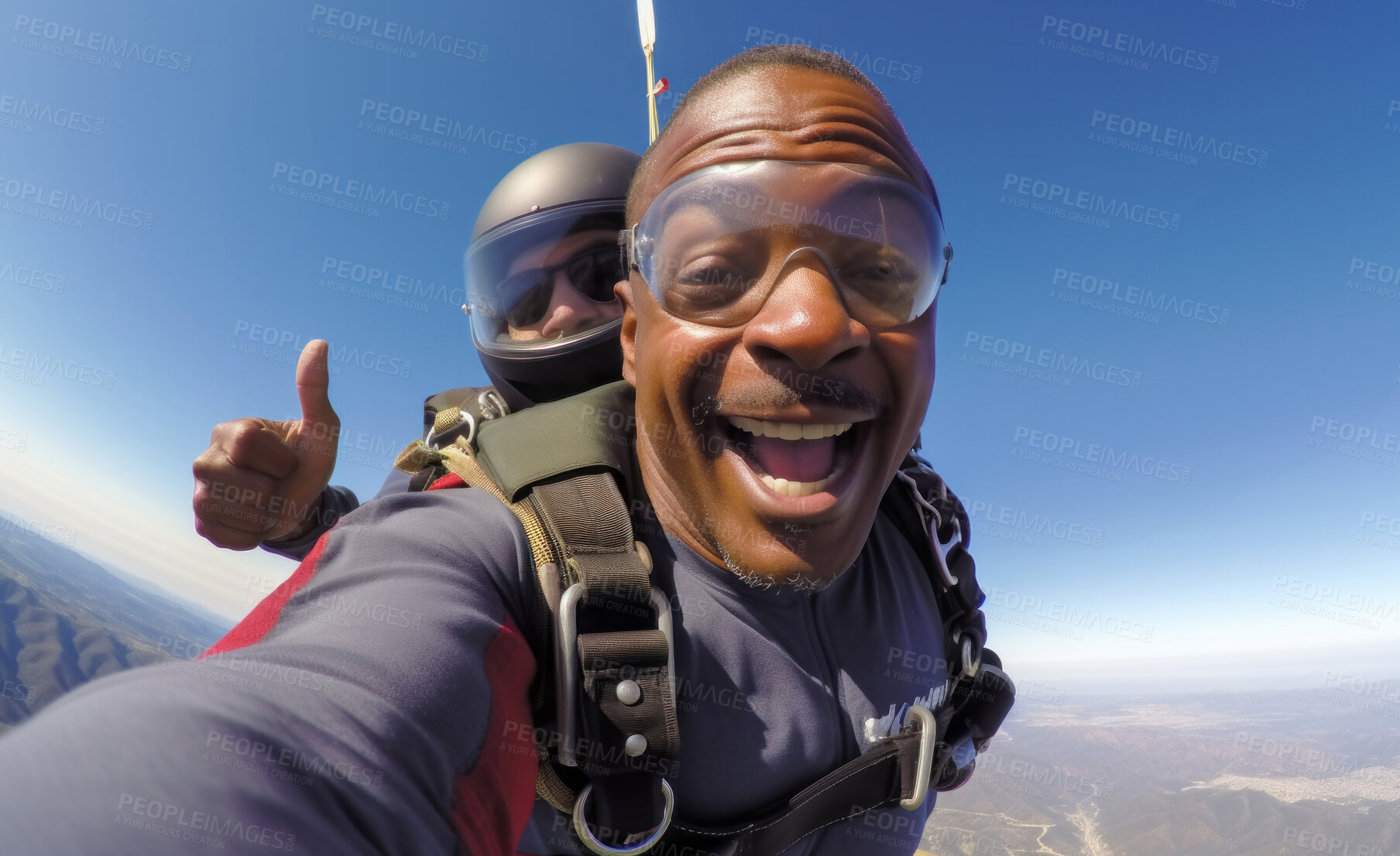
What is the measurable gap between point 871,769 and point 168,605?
22521 cm

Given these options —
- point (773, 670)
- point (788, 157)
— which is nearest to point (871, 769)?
point (773, 670)

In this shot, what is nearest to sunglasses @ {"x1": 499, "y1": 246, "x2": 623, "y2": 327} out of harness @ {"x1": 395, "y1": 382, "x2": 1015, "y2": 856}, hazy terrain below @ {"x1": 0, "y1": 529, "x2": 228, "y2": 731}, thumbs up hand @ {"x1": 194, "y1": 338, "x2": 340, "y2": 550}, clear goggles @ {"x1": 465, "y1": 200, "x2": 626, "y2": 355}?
clear goggles @ {"x1": 465, "y1": 200, "x2": 626, "y2": 355}

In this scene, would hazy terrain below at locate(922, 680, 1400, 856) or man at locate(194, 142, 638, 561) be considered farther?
hazy terrain below at locate(922, 680, 1400, 856)

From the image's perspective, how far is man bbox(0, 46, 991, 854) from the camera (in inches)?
22.3

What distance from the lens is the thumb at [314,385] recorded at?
1.53 meters

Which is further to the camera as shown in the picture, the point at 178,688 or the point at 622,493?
the point at 622,493

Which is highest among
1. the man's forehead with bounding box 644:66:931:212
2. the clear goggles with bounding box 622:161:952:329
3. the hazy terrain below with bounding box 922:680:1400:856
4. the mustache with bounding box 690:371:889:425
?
the man's forehead with bounding box 644:66:931:212

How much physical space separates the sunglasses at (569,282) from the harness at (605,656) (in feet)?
2.65

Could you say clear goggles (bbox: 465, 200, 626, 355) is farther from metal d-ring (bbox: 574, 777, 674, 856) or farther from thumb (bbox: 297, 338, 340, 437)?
metal d-ring (bbox: 574, 777, 674, 856)

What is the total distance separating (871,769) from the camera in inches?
52.6

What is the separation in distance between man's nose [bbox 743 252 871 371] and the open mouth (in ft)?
0.51

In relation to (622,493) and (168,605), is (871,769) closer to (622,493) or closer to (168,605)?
(622,493)

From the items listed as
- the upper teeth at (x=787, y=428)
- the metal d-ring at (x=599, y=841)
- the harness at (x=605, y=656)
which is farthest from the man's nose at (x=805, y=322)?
the metal d-ring at (x=599, y=841)

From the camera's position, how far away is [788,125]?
1404 millimetres
